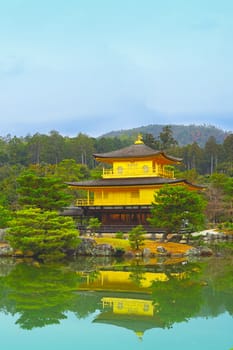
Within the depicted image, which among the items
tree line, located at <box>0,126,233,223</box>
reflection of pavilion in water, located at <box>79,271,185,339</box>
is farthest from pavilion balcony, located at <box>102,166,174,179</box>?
tree line, located at <box>0,126,233,223</box>

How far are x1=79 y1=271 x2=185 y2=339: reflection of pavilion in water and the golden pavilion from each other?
12003mm

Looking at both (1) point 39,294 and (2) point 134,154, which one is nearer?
(1) point 39,294

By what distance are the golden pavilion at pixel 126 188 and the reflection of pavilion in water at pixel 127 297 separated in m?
12.0

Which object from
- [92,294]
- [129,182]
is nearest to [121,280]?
[92,294]

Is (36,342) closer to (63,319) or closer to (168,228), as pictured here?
(63,319)

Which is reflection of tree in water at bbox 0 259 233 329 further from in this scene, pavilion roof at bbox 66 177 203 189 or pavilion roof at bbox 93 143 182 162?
pavilion roof at bbox 93 143 182 162

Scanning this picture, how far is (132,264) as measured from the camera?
21.3 meters

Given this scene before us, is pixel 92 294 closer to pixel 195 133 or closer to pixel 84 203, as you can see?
pixel 84 203

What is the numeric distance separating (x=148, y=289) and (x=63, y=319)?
4345 mm

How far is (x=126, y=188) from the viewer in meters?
31.6

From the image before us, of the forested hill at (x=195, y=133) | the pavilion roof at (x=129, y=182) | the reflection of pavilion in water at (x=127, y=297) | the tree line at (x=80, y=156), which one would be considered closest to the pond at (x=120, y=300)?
the reflection of pavilion in water at (x=127, y=297)

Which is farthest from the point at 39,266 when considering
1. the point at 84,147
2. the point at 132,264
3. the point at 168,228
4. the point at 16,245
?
the point at 84,147

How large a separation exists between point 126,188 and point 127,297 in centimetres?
1754

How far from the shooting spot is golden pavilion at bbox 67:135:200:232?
3075 centimetres
